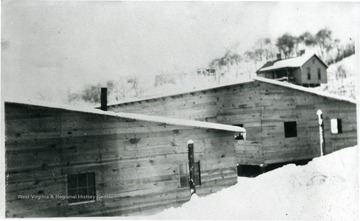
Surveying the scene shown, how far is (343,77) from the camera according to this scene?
1145cm

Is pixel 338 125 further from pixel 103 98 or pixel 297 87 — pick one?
pixel 103 98

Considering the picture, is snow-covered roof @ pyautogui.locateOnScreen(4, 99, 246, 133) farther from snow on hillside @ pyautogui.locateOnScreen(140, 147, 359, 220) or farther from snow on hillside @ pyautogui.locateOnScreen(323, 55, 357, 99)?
snow on hillside @ pyautogui.locateOnScreen(323, 55, 357, 99)

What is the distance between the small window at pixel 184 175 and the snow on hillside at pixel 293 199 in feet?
1.63

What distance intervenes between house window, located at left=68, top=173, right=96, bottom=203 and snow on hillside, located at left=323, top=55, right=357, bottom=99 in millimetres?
8476

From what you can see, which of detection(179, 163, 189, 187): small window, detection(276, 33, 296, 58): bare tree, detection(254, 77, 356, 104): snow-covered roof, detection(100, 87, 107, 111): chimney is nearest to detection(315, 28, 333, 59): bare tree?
detection(276, 33, 296, 58): bare tree

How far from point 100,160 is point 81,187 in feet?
2.85

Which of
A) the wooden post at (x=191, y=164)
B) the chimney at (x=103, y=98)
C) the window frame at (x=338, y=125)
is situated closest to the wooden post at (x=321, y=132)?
the window frame at (x=338, y=125)

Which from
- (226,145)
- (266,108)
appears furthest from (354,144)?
(226,145)

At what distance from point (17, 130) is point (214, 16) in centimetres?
632

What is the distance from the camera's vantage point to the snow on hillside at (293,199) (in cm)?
977

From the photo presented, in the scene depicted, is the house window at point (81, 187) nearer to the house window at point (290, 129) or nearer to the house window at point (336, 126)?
the house window at point (290, 129)

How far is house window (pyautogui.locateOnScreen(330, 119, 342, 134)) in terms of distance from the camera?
14.0m

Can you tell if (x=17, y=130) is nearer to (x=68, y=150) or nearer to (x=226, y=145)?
(x=68, y=150)

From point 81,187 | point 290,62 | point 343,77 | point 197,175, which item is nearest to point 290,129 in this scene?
point 290,62
